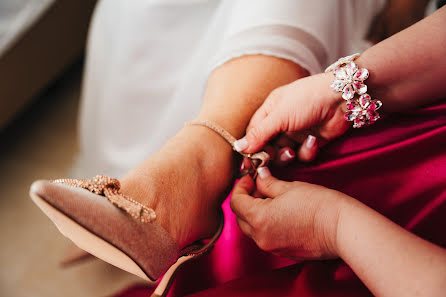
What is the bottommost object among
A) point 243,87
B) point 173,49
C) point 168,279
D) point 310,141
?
point 168,279

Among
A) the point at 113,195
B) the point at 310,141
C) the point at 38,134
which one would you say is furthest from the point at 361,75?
the point at 38,134

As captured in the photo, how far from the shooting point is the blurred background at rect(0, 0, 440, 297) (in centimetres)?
106

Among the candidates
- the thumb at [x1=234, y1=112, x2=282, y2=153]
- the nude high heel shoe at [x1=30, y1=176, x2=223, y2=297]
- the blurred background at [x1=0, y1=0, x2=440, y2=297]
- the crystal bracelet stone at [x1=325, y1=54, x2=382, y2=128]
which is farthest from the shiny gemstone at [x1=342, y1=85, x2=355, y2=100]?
the blurred background at [x1=0, y1=0, x2=440, y2=297]

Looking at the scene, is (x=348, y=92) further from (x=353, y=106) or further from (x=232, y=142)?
(x=232, y=142)

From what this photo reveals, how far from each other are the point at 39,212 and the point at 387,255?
3.63 feet

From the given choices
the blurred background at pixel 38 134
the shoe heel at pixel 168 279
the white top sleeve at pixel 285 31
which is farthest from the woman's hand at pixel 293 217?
the blurred background at pixel 38 134

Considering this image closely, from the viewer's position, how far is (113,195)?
0.42m

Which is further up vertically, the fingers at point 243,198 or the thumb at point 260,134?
the thumb at point 260,134

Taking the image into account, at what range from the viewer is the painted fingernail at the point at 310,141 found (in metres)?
0.57

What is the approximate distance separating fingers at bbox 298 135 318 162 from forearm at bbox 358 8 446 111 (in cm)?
11

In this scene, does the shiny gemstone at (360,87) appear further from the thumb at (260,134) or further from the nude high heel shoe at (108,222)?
the nude high heel shoe at (108,222)

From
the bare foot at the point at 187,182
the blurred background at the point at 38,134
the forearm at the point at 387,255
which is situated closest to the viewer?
the forearm at the point at 387,255

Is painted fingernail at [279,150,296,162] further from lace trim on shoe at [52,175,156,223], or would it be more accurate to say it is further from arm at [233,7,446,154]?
lace trim on shoe at [52,175,156,223]

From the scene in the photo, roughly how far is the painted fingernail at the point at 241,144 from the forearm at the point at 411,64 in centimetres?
20
